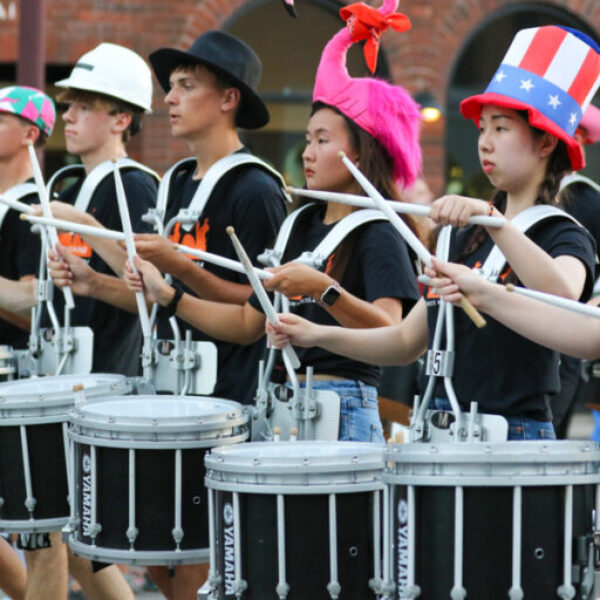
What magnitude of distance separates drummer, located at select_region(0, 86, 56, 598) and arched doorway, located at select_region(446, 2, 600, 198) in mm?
6049

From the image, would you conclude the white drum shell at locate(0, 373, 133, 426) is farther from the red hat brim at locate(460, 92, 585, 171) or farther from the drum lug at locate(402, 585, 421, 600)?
the drum lug at locate(402, 585, 421, 600)

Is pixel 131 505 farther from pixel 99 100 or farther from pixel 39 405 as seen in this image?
pixel 99 100

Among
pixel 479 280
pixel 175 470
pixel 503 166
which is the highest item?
pixel 503 166

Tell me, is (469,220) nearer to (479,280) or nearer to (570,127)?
(479,280)

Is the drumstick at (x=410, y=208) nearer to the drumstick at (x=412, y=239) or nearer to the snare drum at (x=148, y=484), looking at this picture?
the drumstick at (x=412, y=239)

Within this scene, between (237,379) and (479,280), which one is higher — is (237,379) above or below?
below

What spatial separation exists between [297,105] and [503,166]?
342 inches

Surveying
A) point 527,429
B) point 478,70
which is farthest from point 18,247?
point 478,70

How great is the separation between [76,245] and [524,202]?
2.43 metres

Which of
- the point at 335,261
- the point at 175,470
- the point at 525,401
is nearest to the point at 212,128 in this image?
the point at 335,261

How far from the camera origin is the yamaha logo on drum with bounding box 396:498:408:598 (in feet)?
9.63

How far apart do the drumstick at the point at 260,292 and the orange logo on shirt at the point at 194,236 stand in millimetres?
804

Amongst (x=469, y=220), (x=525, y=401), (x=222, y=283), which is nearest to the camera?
(x=469, y=220)

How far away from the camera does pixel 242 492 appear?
327 centimetres
